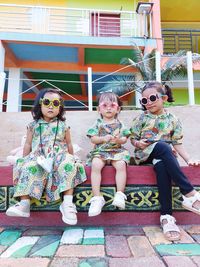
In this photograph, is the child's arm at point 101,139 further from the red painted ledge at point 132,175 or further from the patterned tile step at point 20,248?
the patterned tile step at point 20,248

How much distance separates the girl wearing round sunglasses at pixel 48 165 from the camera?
167 centimetres

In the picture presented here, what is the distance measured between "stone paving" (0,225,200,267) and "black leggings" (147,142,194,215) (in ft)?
0.66

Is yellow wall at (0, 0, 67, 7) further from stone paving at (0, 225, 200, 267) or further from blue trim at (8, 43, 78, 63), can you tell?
stone paving at (0, 225, 200, 267)

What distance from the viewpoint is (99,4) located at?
8266 mm

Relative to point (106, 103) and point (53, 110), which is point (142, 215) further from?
point (53, 110)

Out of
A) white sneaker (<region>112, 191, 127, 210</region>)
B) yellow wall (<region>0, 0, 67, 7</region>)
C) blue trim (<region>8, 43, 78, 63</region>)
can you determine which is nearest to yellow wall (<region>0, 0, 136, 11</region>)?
yellow wall (<region>0, 0, 67, 7</region>)

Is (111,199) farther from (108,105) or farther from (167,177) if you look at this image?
(108,105)

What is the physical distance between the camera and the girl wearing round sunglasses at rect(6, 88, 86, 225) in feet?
5.47

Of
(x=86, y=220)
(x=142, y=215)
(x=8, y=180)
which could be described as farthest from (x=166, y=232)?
(x=8, y=180)

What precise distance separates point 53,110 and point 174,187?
114cm

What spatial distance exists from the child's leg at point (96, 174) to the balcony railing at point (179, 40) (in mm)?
7623

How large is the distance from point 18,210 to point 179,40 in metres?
8.69

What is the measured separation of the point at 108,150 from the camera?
1.96 m

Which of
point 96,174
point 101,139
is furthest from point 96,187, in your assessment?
point 101,139
